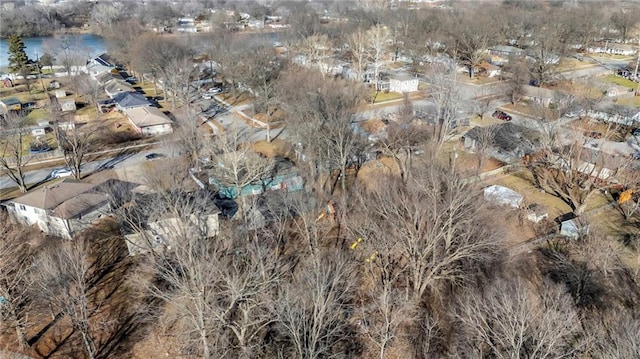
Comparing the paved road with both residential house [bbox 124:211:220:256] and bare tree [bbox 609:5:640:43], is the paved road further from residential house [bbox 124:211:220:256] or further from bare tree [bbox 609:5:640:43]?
bare tree [bbox 609:5:640:43]

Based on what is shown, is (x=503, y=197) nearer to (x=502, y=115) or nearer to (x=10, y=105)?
(x=502, y=115)

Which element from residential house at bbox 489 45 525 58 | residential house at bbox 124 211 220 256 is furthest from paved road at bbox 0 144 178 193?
residential house at bbox 489 45 525 58

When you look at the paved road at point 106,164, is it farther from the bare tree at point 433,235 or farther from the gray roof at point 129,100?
the bare tree at point 433,235

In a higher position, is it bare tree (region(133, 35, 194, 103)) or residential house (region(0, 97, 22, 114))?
bare tree (region(133, 35, 194, 103))

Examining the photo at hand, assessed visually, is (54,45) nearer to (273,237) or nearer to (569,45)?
(273,237)

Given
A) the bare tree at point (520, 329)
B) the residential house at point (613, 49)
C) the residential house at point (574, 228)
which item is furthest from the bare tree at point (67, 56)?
the residential house at point (613, 49)

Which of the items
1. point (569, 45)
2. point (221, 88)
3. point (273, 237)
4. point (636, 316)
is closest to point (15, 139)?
point (273, 237)
